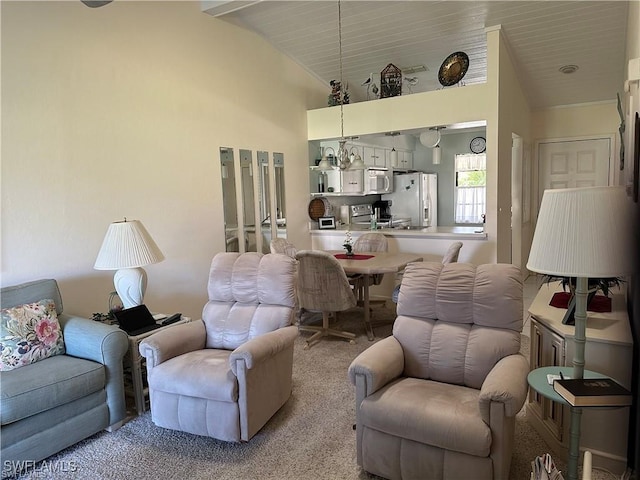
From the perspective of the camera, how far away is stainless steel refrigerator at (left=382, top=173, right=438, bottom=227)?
771cm

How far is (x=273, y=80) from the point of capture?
207 inches

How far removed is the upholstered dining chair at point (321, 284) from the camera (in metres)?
3.81

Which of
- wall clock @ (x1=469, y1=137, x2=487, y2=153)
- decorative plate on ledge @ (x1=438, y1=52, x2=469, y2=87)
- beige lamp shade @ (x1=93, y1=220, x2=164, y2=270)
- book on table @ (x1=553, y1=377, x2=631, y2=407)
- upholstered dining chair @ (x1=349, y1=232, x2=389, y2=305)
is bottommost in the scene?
book on table @ (x1=553, y1=377, x2=631, y2=407)

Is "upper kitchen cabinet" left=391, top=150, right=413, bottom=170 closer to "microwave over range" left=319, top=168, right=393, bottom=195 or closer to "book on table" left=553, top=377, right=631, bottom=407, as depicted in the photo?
"microwave over range" left=319, top=168, right=393, bottom=195

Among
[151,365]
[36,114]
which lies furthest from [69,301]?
[36,114]

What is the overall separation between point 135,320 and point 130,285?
253 millimetres

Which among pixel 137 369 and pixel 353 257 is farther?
pixel 353 257

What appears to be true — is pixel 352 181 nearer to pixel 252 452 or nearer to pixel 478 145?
pixel 478 145

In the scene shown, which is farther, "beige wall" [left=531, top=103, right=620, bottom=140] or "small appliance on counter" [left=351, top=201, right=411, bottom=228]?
"small appliance on counter" [left=351, top=201, right=411, bottom=228]

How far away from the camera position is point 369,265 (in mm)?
4121

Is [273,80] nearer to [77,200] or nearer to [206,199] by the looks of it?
[206,199]

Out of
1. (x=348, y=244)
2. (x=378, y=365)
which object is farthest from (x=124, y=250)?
(x=348, y=244)

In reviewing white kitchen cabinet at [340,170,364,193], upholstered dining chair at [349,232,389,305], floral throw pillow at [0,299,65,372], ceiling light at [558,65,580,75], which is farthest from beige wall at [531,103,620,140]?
floral throw pillow at [0,299,65,372]

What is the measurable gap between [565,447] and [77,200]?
140 inches
